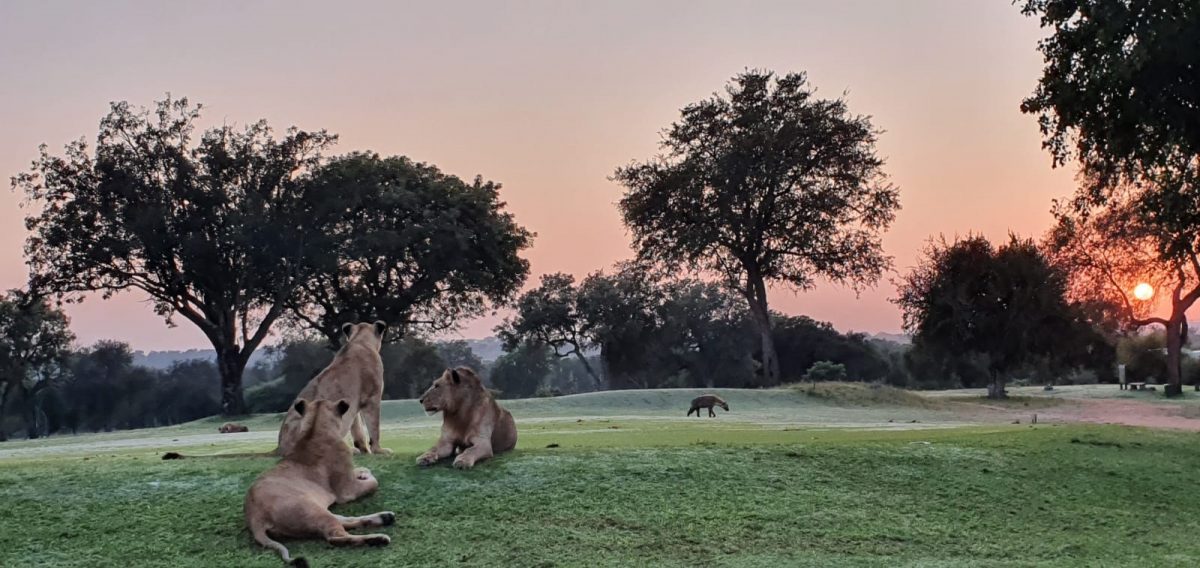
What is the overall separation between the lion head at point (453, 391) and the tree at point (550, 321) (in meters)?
49.6

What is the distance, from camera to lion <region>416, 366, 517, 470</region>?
8.87 m

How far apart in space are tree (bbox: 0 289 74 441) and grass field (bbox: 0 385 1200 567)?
160 feet

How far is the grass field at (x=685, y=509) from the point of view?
6.64m

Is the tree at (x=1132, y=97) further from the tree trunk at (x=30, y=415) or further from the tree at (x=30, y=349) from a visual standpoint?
the tree trunk at (x=30, y=415)

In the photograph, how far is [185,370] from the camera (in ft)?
244

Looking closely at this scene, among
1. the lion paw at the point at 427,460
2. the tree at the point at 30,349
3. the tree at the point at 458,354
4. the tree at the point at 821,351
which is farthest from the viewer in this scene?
the tree at the point at 458,354

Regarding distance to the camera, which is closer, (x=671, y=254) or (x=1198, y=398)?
(x=1198, y=398)

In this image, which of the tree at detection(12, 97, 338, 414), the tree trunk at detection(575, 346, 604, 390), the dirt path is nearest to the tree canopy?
the tree at detection(12, 97, 338, 414)

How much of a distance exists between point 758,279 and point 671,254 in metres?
4.28

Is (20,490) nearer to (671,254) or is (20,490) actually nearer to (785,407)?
(785,407)

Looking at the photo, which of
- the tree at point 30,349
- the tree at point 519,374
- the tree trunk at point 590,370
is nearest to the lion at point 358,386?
the tree at point 30,349

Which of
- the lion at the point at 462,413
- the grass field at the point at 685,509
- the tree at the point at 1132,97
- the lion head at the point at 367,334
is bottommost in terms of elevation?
the grass field at the point at 685,509

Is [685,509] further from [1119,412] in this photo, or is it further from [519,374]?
[519,374]

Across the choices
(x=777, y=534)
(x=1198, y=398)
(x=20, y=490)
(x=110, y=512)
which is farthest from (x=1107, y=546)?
(x=1198, y=398)
